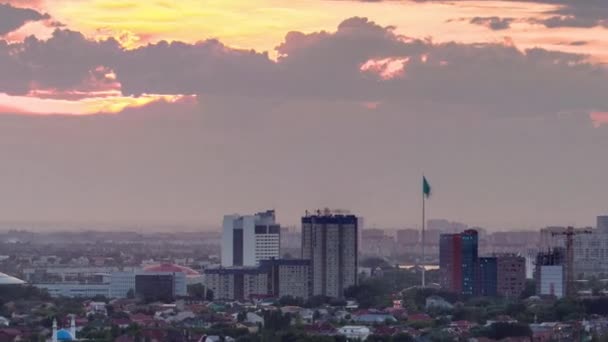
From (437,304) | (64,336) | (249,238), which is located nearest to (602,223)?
(249,238)

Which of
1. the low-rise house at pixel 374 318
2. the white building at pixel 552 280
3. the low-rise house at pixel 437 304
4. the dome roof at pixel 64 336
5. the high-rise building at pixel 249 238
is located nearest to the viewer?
the dome roof at pixel 64 336

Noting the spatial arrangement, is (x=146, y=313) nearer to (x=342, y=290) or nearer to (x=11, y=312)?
(x=11, y=312)

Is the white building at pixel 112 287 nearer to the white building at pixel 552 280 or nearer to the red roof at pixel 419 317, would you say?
the white building at pixel 552 280

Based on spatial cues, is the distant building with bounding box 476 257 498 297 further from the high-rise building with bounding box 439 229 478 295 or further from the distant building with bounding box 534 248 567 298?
the distant building with bounding box 534 248 567 298

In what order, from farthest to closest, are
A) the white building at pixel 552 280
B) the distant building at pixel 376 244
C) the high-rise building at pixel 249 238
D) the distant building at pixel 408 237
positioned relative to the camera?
the distant building at pixel 408 237 < the distant building at pixel 376 244 < the high-rise building at pixel 249 238 < the white building at pixel 552 280

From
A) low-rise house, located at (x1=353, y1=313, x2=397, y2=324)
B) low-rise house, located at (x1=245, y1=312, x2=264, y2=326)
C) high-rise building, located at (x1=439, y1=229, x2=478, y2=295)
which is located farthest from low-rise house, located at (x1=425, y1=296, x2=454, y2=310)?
low-rise house, located at (x1=245, y1=312, x2=264, y2=326)

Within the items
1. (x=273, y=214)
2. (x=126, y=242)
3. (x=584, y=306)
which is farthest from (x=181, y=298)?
(x=126, y=242)

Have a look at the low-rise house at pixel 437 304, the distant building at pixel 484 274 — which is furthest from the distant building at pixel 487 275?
the low-rise house at pixel 437 304
